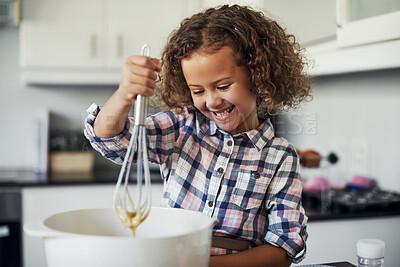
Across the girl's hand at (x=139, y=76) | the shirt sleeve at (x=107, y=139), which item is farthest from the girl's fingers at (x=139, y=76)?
the shirt sleeve at (x=107, y=139)

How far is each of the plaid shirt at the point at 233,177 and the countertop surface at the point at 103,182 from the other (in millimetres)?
595

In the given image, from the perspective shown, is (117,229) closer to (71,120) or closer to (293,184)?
(293,184)

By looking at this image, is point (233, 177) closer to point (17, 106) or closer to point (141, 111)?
point (141, 111)

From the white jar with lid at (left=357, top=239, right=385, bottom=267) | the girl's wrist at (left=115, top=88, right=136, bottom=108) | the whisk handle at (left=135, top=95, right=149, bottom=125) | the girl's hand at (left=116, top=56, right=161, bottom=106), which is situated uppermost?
the girl's hand at (left=116, top=56, right=161, bottom=106)

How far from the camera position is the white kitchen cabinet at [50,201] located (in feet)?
5.38

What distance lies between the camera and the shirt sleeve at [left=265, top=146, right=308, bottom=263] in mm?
658

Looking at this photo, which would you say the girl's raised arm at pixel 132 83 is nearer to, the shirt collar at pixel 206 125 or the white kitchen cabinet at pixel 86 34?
the shirt collar at pixel 206 125

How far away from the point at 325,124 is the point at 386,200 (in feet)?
1.36

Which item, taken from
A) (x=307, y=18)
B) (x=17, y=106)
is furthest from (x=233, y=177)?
(x=17, y=106)

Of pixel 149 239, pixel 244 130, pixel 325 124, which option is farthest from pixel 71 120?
pixel 149 239

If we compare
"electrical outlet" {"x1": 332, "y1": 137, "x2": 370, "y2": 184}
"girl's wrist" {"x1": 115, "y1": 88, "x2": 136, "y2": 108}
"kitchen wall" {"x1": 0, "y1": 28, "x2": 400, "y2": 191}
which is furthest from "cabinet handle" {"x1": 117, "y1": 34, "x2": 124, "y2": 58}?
"girl's wrist" {"x1": 115, "y1": 88, "x2": 136, "y2": 108}

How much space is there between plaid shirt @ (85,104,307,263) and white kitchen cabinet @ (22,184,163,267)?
948 millimetres

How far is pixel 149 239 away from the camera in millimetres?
386

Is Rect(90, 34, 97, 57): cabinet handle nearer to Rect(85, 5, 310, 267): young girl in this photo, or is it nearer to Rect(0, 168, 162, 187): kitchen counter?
Rect(0, 168, 162, 187): kitchen counter
